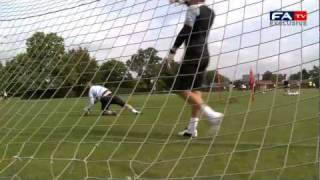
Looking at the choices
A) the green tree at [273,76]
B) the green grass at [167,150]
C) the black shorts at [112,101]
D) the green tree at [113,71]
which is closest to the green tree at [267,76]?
the green tree at [273,76]

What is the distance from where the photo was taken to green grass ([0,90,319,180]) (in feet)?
9.70

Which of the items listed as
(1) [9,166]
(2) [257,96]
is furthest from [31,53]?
(2) [257,96]

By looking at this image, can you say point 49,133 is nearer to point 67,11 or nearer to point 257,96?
point 67,11

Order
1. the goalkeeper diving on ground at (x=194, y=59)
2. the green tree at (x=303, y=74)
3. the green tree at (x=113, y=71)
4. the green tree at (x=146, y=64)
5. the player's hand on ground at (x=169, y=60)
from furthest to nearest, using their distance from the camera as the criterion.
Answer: the green tree at (x=113, y=71)
the green tree at (x=146, y=64)
the player's hand on ground at (x=169, y=60)
the goalkeeper diving on ground at (x=194, y=59)
the green tree at (x=303, y=74)

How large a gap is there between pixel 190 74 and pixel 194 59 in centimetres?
13

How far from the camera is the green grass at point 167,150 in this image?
9.70 ft

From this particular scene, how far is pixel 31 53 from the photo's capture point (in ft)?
17.7

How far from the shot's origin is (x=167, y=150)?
3.52 meters

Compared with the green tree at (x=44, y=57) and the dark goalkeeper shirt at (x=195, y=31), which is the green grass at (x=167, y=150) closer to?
the green tree at (x=44, y=57)

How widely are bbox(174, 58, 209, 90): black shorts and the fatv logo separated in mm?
584

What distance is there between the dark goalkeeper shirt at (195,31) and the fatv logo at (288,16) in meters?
0.52

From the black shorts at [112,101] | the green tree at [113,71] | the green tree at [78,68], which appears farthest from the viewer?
the black shorts at [112,101]

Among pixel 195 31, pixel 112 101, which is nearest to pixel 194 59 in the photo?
pixel 195 31

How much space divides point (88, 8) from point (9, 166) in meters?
2.24
